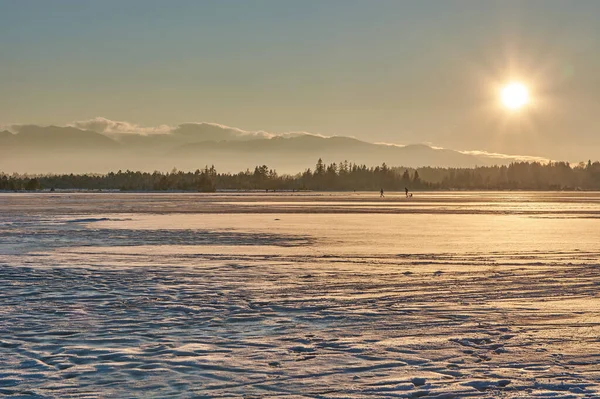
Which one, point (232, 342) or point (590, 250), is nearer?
point (232, 342)

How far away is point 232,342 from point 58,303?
16.6ft

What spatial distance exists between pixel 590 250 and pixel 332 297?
14452mm

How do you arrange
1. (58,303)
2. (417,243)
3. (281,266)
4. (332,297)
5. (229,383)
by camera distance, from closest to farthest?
1. (229,383)
2. (58,303)
3. (332,297)
4. (281,266)
5. (417,243)

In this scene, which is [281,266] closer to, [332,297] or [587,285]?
[332,297]

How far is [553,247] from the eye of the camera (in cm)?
2684

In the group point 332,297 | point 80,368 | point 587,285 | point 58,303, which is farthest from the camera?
point 587,285

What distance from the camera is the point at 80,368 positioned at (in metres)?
9.08

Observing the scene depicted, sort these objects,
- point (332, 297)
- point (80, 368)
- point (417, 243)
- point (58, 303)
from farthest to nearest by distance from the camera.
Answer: point (417, 243) → point (332, 297) → point (58, 303) → point (80, 368)

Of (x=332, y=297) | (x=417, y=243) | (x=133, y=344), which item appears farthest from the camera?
(x=417, y=243)

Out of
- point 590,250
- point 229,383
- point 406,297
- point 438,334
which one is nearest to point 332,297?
point 406,297

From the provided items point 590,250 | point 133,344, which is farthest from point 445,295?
point 590,250

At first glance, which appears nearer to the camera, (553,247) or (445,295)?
(445,295)

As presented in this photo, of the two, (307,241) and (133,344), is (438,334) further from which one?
(307,241)

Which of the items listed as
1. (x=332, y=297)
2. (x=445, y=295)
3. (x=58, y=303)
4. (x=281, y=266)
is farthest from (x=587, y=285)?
(x=58, y=303)
